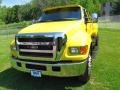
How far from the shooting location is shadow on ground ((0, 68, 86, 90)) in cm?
748

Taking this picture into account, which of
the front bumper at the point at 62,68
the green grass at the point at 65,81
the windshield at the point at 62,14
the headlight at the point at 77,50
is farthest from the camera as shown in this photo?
the windshield at the point at 62,14

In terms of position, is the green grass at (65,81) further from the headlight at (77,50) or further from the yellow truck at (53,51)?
the headlight at (77,50)

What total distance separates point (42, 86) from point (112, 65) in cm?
295

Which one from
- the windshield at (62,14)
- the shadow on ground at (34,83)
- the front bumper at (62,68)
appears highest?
the windshield at (62,14)

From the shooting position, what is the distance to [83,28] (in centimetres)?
837

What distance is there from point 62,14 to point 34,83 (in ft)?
8.26

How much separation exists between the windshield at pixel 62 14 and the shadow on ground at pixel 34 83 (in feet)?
6.53

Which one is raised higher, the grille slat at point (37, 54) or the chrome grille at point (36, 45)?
the chrome grille at point (36, 45)

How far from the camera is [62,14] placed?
29.6 ft

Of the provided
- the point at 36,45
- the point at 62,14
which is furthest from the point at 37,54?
the point at 62,14

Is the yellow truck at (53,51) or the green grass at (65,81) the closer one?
the yellow truck at (53,51)

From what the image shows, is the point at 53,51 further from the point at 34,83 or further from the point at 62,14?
the point at 62,14

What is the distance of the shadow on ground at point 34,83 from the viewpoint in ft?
24.5

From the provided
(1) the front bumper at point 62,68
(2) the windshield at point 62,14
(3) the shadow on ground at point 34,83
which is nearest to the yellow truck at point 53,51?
(1) the front bumper at point 62,68
